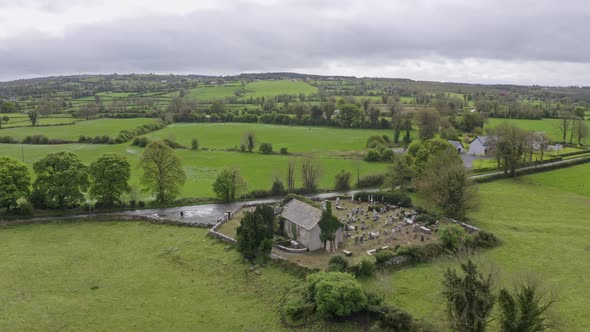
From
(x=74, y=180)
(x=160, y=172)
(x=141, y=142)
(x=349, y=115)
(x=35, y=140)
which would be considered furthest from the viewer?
(x=349, y=115)

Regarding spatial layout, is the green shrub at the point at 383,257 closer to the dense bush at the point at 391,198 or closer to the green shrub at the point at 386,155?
the dense bush at the point at 391,198

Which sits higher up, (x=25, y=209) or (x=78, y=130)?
(x=78, y=130)

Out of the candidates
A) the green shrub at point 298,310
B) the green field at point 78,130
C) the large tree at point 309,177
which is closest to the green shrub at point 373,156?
the large tree at point 309,177

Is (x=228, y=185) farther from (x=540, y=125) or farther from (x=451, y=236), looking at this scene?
(x=540, y=125)

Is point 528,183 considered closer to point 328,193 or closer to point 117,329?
point 328,193

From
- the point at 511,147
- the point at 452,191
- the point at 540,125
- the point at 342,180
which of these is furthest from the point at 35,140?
the point at 540,125

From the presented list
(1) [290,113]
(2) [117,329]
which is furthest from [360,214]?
(1) [290,113]

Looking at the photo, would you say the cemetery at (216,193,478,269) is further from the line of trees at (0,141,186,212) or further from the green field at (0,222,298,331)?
the line of trees at (0,141,186,212)

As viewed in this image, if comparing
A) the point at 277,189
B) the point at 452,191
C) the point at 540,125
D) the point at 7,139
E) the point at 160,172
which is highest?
the point at 540,125
